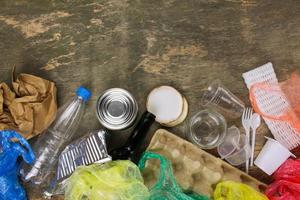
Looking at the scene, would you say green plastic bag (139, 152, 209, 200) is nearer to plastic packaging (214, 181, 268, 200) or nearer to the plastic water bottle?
plastic packaging (214, 181, 268, 200)

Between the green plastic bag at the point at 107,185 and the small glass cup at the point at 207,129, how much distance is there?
34 cm

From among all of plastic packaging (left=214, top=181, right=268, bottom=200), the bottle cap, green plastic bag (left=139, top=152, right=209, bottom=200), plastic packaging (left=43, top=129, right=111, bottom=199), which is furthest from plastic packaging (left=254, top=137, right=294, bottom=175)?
the bottle cap

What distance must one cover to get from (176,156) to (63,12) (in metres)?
0.74

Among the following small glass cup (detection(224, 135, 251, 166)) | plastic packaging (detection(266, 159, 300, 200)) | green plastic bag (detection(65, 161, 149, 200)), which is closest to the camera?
green plastic bag (detection(65, 161, 149, 200))

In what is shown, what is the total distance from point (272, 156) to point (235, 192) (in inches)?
8.6

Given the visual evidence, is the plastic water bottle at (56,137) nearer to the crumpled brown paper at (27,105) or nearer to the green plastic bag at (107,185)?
the crumpled brown paper at (27,105)

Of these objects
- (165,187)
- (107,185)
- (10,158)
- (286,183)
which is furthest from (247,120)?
(10,158)

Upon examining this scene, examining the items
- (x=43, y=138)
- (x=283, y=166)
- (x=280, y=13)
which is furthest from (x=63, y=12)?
(x=283, y=166)

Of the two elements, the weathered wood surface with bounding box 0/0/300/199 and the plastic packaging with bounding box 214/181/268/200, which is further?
the weathered wood surface with bounding box 0/0/300/199

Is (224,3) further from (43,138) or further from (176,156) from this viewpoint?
(43,138)

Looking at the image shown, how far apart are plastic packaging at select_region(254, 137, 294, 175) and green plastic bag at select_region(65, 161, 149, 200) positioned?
1.60 feet

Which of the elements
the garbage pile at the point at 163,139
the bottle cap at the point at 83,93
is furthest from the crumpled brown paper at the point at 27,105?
the bottle cap at the point at 83,93

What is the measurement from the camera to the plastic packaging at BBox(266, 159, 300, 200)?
1688 mm

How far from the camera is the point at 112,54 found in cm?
188
